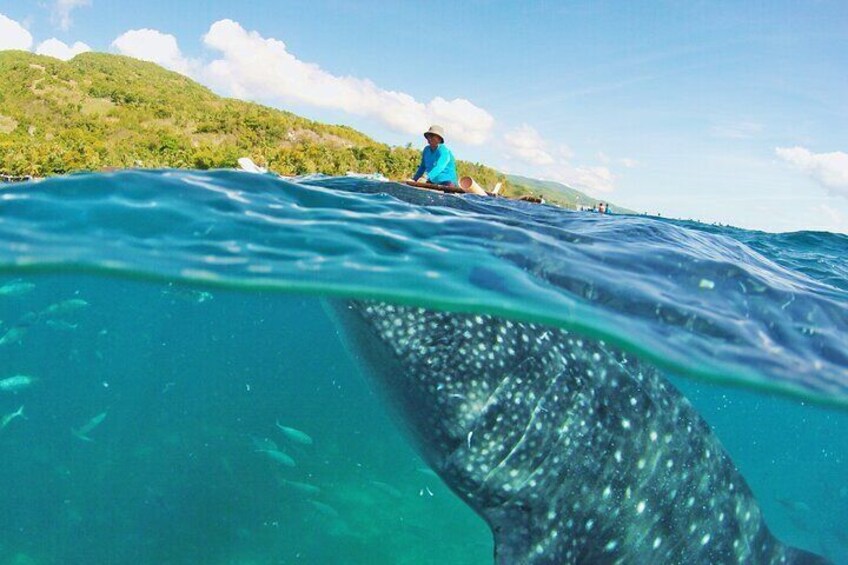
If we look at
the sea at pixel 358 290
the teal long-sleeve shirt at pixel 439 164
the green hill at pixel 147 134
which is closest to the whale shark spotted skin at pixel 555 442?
the sea at pixel 358 290

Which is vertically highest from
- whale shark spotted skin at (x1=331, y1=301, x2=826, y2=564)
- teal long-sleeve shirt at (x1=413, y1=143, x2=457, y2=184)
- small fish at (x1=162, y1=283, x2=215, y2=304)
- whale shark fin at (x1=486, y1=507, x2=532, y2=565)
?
Answer: teal long-sleeve shirt at (x1=413, y1=143, x2=457, y2=184)

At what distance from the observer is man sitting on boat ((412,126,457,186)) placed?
35.8 feet

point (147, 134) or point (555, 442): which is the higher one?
point (147, 134)

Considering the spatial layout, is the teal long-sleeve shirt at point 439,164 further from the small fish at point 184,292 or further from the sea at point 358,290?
the small fish at point 184,292

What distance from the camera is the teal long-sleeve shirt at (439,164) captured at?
11.0 m

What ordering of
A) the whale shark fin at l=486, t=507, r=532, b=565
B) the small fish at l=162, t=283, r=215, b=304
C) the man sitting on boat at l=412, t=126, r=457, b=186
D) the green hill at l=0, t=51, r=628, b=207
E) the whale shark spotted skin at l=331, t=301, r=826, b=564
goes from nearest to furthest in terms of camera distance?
the whale shark fin at l=486, t=507, r=532, b=565, the whale shark spotted skin at l=331, t=301, r=826, b=564, the small fish at l=162, t=283, r=215, b=304, the man sitting on boat at l=412, t=126, r=457, b=186, the green hill at l=0, t=51, r=628, b=207

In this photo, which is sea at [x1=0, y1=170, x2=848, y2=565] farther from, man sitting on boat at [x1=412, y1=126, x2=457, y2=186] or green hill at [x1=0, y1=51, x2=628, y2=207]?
green hill at [x1=0, y1=51, x2=628, y2=207]

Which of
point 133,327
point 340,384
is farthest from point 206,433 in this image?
point 340,384

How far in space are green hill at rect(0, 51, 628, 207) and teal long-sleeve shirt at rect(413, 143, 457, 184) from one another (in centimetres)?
5331

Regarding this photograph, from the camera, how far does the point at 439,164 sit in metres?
11.0

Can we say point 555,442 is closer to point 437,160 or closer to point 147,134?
point 437,160

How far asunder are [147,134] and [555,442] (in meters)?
108

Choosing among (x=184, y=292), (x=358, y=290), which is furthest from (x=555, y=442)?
(x=184, y=292)

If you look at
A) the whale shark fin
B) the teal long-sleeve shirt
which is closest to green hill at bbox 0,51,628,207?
the teal long-sleeve shirt
